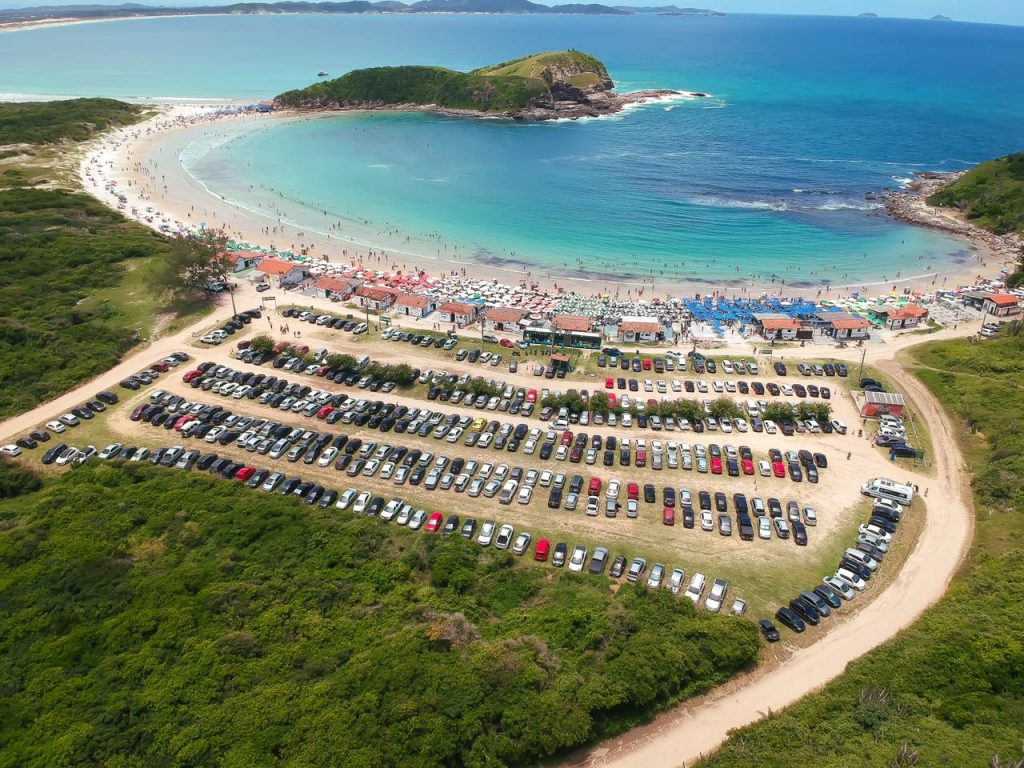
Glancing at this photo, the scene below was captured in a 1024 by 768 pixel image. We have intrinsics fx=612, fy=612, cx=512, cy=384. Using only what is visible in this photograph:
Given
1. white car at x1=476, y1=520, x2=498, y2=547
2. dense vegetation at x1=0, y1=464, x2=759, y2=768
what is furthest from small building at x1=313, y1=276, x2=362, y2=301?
white car at x1=476, y1=520, x2=498, y2=547

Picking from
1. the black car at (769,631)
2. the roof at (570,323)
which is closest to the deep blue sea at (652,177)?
the roof at (570,323)

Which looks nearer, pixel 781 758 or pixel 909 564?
pixel 781 758

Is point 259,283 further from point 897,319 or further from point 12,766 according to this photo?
point 897,319

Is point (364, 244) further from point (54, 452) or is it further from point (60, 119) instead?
point (60, 119)

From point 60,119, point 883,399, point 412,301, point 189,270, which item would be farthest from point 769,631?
point 60,119

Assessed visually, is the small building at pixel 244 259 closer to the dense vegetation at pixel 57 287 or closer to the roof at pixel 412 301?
the dense vegetation at pixel 57 287

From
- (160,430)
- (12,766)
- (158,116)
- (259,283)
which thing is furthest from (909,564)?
(158,116)

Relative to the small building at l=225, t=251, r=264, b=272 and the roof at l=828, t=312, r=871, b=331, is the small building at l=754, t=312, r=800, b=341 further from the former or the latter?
the small building at l=225, t=251, r=264, b=272
